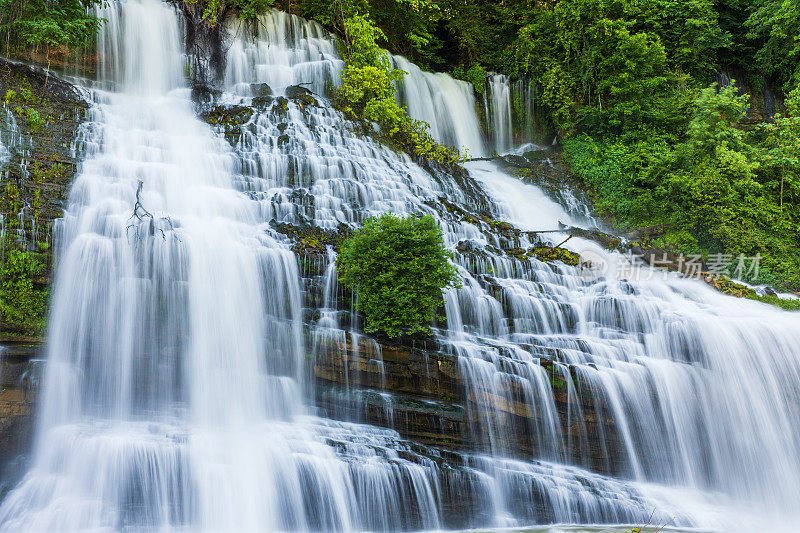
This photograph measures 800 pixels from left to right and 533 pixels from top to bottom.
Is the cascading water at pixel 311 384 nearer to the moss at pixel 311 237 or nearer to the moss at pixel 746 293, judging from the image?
the moss at pixel 311 237

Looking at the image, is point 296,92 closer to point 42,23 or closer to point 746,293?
point 42,23

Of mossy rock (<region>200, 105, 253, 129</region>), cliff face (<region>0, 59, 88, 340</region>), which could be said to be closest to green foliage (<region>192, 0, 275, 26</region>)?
mossy rock (<region>200, 105, 253, 129</region>)

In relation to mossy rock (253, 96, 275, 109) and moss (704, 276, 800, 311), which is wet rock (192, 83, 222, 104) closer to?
mossy rock (253, 96, 275, 109)

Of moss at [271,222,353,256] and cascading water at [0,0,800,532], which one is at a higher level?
moss at [271,222,353,256]

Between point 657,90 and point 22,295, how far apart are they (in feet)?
69.1

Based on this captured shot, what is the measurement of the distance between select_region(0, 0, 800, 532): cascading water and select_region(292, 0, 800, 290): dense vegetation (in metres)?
4.43

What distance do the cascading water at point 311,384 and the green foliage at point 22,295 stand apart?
25cm

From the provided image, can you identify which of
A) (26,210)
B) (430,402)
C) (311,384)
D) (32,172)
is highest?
(32,172)

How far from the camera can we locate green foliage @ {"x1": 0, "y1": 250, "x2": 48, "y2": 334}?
782 centimetres

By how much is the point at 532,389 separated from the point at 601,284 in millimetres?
4419

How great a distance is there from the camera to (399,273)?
935cm

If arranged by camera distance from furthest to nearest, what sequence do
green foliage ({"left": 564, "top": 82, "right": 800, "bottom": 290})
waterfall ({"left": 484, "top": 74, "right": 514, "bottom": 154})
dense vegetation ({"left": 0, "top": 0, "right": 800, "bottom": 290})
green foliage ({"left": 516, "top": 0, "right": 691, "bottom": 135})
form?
waterfall ({"left": 484, "top": 74, "right": 514, "bottom": 154}) → green foliage ({"left": 516, "top": 0, "right": 691, "bottom": 135}) → dense vegetation ({"left": 0, "top": 0, "right": 800, "bottom": 290}) → green foliage ({"left": 564, "top": 82, "right": 800, "bottom": 290})

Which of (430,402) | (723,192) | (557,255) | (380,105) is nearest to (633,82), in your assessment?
(723,192)

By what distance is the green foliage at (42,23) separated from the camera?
1284 centimetres
